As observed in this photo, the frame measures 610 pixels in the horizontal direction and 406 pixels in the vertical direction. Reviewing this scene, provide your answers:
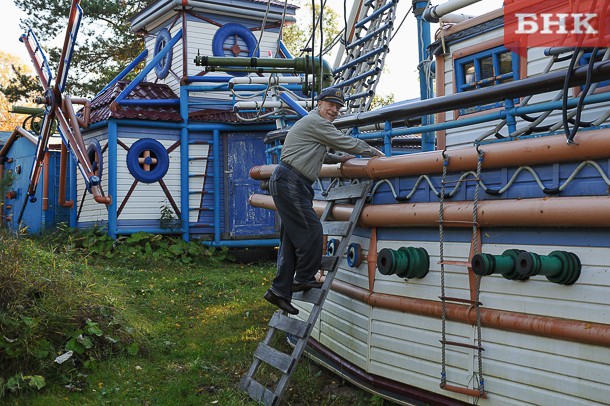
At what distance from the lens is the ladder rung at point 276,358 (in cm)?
600

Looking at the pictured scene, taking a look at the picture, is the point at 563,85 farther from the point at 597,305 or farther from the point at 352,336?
the point at 352,336

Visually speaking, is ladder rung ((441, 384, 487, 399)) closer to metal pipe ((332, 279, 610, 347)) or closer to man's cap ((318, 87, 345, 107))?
metal pipe ((332, 279, 610, 347))

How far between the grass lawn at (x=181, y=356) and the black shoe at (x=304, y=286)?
0.94m

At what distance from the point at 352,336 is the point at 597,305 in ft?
8.54

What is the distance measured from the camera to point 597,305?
4438 mm

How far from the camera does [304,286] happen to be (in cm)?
643

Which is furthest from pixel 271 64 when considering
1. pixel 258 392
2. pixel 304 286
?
pixel 258 392

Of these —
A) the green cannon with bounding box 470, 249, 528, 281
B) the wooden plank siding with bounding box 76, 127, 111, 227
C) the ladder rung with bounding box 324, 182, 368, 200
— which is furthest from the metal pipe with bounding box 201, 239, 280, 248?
the green cannon with bounding box 470, 249, 528, 281

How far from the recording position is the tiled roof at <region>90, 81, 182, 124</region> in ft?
50.2

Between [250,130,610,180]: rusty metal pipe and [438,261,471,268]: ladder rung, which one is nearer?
[250,130,610,180]: rusty metal pipe

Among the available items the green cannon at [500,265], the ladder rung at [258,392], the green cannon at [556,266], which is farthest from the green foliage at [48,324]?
the green cannon at [556,266]

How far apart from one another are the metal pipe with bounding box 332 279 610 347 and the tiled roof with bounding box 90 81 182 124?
1009 cm

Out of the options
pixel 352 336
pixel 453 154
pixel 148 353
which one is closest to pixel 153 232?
pixel 148 353

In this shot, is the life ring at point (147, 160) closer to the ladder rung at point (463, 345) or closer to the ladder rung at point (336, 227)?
the ladder rung at point (336, 227)
